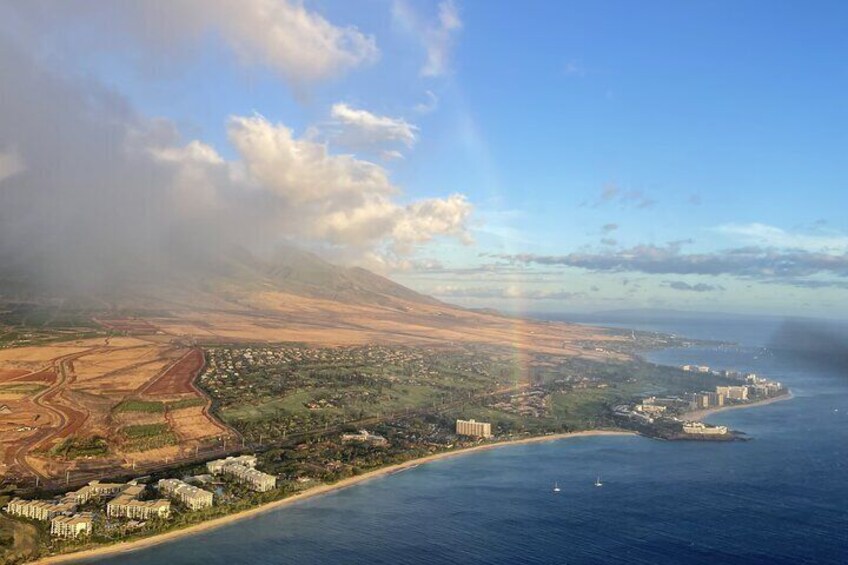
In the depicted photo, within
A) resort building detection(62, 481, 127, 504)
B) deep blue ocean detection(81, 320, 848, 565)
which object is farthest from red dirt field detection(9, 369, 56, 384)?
deep blue ocean detection(81, 320, 848, 565)

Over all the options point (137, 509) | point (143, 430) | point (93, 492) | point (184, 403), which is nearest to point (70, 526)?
point (137, 509)

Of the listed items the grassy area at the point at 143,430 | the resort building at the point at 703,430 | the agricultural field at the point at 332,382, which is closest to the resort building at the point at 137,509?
the grassy area at the point at 143,430

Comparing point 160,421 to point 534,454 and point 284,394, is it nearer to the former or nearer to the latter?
point 284,394

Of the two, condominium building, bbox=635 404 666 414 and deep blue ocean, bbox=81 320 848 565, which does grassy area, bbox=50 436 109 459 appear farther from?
condominium building, bbox=635 404 666 414

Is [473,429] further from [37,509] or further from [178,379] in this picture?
[37,509]

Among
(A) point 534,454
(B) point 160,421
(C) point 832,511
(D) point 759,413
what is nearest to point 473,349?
(D) point 759,413
